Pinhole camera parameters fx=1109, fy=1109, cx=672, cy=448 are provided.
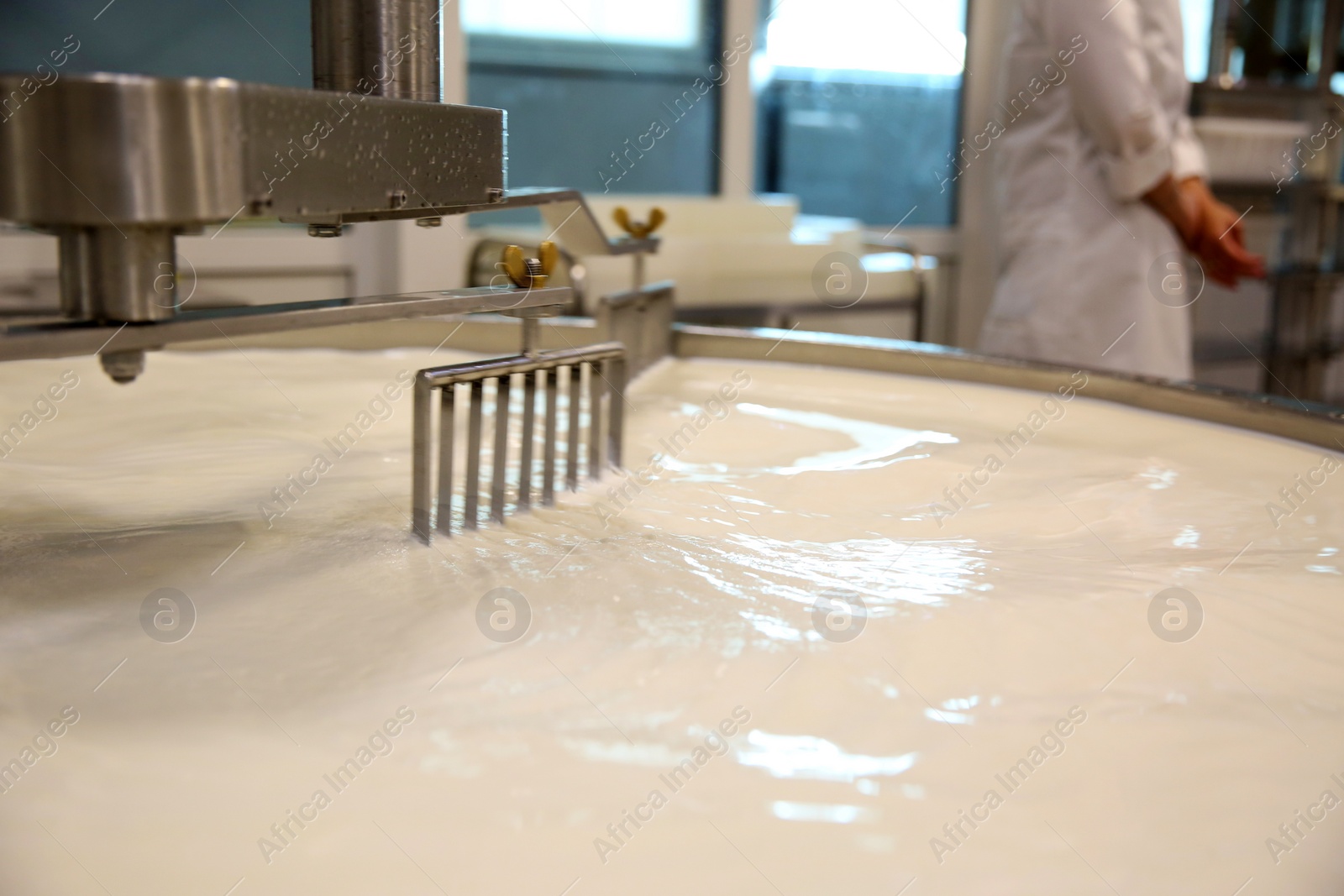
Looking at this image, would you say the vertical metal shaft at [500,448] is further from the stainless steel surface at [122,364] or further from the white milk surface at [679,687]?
the stainless steel surface at [122,364]

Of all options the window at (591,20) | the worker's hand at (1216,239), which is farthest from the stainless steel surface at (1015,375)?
the window at (591,20)

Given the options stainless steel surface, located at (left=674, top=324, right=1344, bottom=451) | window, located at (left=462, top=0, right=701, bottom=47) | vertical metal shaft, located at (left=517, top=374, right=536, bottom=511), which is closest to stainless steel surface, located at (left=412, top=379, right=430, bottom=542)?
vertical metal shaft, located at (left=517, top=374, right=536, bottom=511)

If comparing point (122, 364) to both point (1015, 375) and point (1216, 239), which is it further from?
point (1216, 239)

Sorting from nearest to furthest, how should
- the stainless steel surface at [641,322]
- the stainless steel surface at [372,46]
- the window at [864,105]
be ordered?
the stainless steel surface at [372,46], the stainless steel surface at [641,322], the window at [864,105]

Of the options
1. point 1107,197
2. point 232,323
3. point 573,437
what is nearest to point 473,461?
point 573,437

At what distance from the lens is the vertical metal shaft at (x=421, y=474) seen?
2.77ft

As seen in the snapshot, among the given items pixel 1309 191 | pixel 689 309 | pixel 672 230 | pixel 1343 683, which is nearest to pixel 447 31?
pixel 672 230

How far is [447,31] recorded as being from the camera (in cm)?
291

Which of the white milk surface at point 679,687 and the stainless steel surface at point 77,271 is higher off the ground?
the stainless steel surface at point 77,271

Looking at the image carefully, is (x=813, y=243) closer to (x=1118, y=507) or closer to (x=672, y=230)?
(x=672, y=230)

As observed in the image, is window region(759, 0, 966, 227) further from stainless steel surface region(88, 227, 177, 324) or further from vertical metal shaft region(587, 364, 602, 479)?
stainless steel surface region(88, 227, 177, 324)

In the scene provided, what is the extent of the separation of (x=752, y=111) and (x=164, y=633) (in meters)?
3.24

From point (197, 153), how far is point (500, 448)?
0.37 metres

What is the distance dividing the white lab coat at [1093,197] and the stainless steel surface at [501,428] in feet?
5.21
